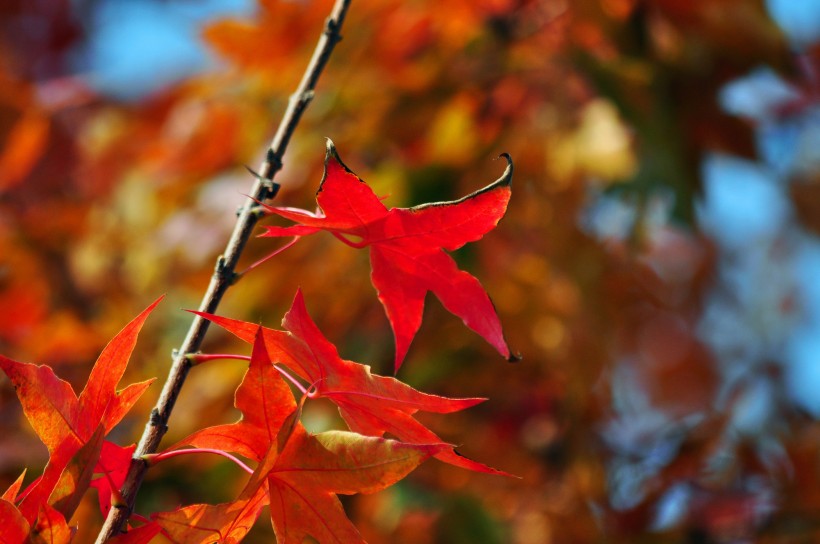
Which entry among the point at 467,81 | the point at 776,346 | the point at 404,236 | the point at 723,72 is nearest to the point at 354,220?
the point at 404,236

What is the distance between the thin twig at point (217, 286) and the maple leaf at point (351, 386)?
5 cm

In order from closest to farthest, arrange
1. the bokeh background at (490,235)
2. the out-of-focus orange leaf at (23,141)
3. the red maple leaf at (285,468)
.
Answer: the red maple leaf at (285,468)
the bokeh background at (490,235)
the out-of-focus orange leaf at (23,141)

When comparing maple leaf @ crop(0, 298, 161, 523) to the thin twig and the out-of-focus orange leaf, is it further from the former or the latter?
the out-of-focus orange leaf

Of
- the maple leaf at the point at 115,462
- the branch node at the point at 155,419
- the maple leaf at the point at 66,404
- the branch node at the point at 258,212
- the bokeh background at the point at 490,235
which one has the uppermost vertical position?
the branch node at the point at 258,212

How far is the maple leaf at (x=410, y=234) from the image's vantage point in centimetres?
48

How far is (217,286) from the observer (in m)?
0.52

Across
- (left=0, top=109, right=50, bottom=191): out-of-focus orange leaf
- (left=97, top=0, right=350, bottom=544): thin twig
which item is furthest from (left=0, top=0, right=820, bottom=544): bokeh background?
(left=97, top=0, right=350, bottom=544): thin twig

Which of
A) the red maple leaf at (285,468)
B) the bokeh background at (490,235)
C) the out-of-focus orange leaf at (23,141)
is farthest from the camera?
the out-of-focus orange leaf at (23,141)

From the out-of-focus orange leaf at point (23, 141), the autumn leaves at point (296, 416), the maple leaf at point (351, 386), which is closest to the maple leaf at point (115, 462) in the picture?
the autumn leaves at point (296, 416)

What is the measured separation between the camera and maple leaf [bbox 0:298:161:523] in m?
0.46

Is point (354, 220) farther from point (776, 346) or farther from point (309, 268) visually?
point (776, 346)

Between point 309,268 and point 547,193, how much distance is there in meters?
0.42

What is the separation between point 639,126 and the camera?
1207 mm

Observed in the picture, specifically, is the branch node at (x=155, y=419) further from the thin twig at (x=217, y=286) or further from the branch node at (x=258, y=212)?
the branch node at (x=258, y=212)
